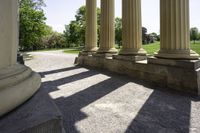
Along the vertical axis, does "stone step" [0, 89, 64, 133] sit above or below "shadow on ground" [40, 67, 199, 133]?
above

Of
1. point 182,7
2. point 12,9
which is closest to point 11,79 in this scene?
point 12,9

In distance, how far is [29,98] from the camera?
5.15m

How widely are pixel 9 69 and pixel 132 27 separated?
13.9 m

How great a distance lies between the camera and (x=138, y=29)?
17016 mm

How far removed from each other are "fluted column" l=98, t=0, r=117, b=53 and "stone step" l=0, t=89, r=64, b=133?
1740 cm

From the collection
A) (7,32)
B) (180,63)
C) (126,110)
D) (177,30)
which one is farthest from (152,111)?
(177,30)

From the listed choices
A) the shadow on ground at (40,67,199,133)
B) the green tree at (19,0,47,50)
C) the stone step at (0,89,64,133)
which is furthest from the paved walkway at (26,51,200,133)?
the green tree at (19,0,47,50)

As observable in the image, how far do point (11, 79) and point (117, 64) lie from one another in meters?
13.8

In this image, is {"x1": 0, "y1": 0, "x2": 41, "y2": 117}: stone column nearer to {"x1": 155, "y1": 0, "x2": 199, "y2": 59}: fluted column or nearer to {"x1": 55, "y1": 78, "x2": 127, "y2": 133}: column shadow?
{"x1": 55, "y1": 78, "x2": 127, "y2": 133}: column shadow

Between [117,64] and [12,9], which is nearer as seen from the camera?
[12,9]

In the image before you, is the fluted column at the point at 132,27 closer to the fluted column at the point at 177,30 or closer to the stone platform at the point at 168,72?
the stone platform at the point at 168,72

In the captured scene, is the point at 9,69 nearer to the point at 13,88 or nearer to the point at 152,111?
the point at 13,88

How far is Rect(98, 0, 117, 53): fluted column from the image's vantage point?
2142 cm

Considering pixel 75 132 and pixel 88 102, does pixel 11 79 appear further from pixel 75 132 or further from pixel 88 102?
pixel 88 102
